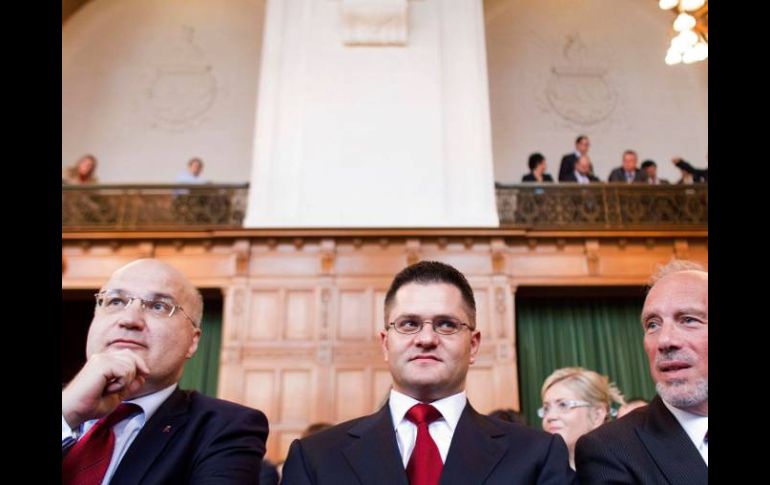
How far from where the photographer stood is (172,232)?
7.89 m

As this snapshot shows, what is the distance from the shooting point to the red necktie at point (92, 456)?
1692 mm

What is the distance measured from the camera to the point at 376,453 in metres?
1.84

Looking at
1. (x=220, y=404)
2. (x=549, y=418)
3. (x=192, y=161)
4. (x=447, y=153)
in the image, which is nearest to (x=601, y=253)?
(x=447, y=153)

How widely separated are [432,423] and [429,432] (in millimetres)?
30

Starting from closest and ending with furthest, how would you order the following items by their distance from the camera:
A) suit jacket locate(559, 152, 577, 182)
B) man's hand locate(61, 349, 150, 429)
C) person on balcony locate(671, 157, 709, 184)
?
man's hand locate(61, 349, 150, 429), suit jacket locate(559, 152, 577, 182), person on balcony locate(671, 157, 709, 184)

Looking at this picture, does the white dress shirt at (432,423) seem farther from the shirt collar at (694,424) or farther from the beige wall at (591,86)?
the beige wall at (591,86)

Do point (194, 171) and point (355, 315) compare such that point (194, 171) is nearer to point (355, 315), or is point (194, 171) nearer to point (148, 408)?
point (355, 315)

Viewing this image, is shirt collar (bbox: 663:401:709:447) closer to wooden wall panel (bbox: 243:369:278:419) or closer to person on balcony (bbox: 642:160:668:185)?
wooden wall panel (bbox: 243:369:278:419)

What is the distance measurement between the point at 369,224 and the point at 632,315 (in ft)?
13.3

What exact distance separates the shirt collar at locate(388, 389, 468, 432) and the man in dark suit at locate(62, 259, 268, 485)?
1.53ft

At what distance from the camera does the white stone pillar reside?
8078 millimetres

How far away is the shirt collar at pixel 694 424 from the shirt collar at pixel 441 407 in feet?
2.11

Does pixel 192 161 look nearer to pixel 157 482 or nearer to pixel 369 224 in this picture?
pixel 369 224

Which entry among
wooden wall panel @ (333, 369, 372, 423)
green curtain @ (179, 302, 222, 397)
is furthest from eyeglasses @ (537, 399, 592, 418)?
green curtain @ (179, 302, 222, 397)
